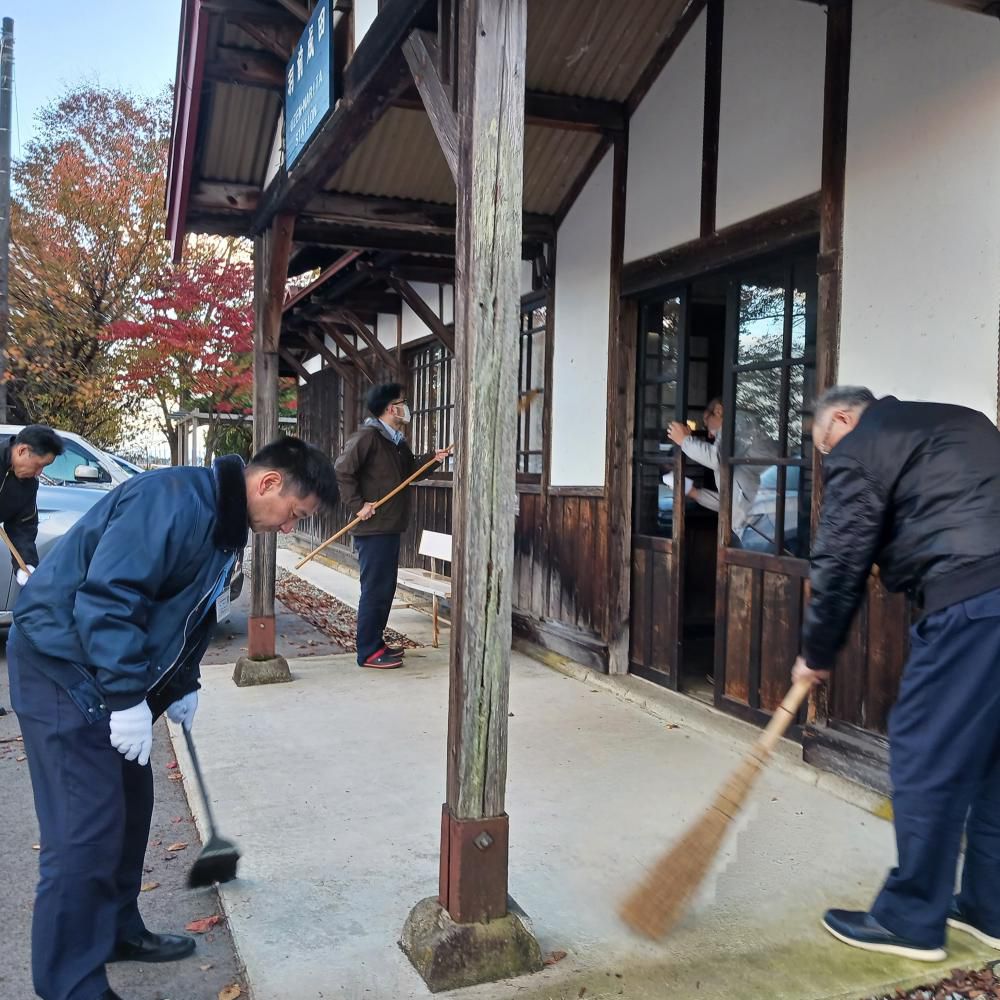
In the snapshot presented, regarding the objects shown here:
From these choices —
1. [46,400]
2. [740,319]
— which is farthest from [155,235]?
[740,319]

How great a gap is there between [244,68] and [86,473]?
11.6 ft

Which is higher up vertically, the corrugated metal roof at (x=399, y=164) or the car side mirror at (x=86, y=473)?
the corrugated metal roof at (x=399, y=164)

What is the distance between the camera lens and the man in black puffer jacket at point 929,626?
2574 mm

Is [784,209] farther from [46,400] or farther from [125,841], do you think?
[46,400]

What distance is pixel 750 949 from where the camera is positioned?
2805mm

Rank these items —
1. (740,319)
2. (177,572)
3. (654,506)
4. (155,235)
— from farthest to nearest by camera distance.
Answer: (155,235) → (654,506) → (740,319) → (177,572)

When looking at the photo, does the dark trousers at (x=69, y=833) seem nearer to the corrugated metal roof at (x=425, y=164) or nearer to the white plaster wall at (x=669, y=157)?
the white plaster wall at (x=669, y=157)

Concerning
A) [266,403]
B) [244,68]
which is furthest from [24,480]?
[244,68]

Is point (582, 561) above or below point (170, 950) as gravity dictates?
above

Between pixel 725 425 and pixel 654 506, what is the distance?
1033 millimetres

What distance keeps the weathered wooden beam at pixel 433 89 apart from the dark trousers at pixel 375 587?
12.1ft

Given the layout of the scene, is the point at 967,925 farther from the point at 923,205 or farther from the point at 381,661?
the point at 381,661

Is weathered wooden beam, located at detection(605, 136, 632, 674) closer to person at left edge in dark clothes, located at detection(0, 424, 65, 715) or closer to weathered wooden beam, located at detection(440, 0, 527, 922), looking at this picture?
weathered wooden beam, located at detection(440, 0, 527, 922)

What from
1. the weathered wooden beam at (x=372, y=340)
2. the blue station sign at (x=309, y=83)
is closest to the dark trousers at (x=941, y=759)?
the blue station sign at (x=309, y=83)
